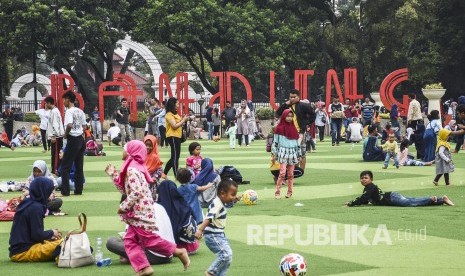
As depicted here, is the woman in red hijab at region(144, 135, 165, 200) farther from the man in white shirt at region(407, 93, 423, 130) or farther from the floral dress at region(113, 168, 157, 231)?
the man in white shirt at region(407, 93, 423, 130)

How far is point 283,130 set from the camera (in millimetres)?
18891

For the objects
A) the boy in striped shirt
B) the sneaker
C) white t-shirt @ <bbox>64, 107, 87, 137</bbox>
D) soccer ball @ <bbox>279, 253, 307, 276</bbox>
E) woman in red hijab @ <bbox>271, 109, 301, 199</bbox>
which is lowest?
the sneaker

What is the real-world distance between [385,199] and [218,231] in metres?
7.19

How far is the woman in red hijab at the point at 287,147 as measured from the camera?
18.8 metres

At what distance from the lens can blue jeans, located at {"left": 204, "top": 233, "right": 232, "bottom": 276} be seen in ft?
34.4

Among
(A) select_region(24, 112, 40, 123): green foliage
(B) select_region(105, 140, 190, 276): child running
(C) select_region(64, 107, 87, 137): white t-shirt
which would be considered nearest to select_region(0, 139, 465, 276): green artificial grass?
(B) select_region(105, 140, 190, 276): child running

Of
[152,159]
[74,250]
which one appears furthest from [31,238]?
[152,159]

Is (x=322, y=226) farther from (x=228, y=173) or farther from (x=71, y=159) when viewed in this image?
(x=71, y=159)

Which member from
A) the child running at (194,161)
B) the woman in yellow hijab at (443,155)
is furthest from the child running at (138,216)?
the woman in yellow hijab at (443,155)

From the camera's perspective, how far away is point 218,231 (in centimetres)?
1055

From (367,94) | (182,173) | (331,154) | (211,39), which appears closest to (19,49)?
(211,39)

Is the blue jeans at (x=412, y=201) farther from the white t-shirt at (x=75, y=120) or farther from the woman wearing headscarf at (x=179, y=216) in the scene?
the white t-shirt at (x=75, y=120)

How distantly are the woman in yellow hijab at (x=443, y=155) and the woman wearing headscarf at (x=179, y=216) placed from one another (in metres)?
8.25

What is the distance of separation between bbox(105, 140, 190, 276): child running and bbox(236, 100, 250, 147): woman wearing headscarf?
92.3 ft
